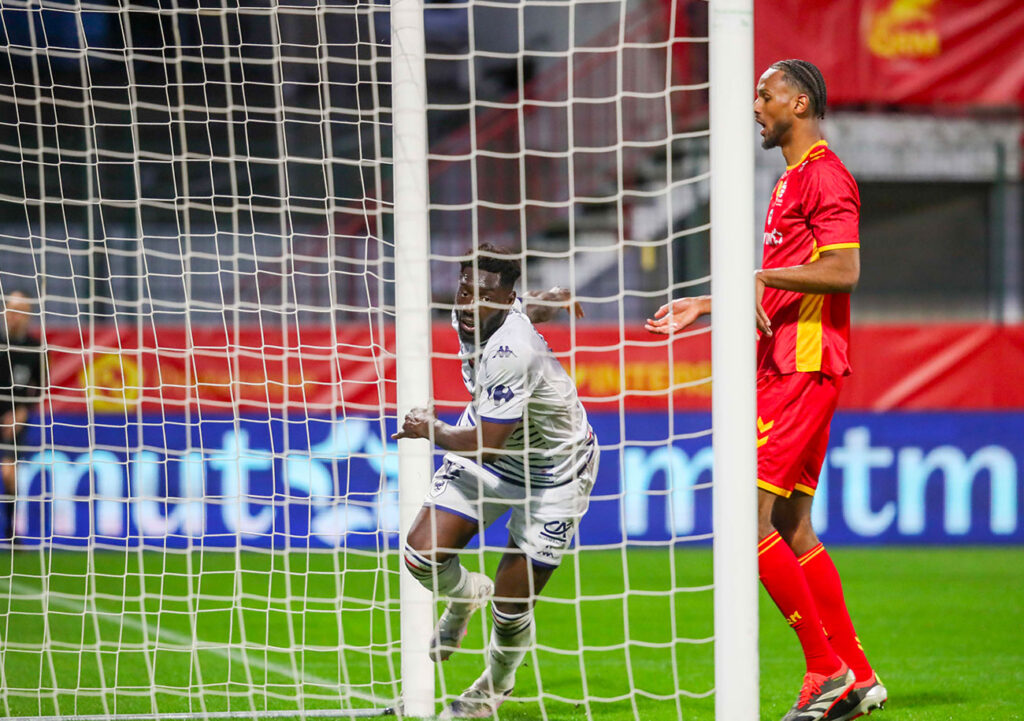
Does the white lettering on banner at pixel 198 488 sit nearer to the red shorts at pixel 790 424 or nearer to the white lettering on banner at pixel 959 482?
the white lettering on banner at pixel 959 482

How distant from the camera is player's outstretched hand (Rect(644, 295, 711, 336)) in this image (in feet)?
11.1

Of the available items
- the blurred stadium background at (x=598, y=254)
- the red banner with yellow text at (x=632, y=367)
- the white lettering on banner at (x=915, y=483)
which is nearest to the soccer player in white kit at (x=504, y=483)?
the blurred stadium background at (x=598, y=254)

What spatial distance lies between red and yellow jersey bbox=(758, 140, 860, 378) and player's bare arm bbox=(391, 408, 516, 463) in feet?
2.89

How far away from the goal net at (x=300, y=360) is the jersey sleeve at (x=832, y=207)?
1.08 m

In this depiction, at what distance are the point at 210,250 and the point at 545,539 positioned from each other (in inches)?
279

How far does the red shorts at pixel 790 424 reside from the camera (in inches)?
146

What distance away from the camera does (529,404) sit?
4.12 meters

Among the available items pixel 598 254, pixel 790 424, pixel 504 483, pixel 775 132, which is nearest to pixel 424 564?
pixel 504 483

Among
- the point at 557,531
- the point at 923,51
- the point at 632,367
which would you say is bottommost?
the point at 632,367

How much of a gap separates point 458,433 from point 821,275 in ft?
3.94

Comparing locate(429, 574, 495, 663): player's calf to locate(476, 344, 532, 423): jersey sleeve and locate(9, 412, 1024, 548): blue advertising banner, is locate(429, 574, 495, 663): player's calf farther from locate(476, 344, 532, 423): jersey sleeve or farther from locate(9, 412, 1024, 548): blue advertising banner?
locate(9, 412, 1024, 548): blue advertising banner

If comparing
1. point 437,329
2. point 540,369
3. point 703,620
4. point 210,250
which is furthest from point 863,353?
point 540,369

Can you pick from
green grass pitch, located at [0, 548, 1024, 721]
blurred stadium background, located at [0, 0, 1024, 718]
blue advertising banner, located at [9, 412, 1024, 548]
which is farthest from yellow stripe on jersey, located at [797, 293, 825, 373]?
blue advertising banner, located at [9, 412, 1024, 548]

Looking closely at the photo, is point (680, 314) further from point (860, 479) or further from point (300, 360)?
point (860, 479)
